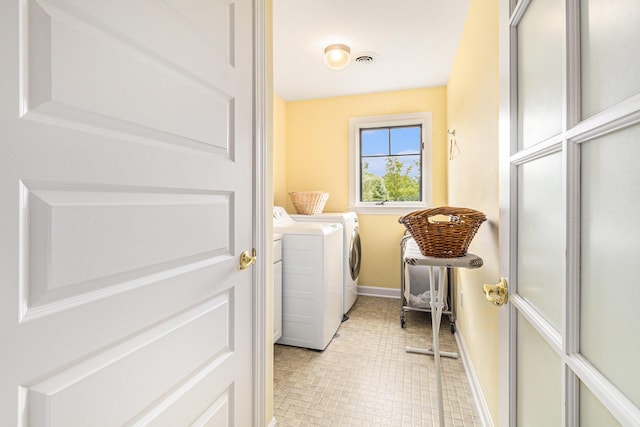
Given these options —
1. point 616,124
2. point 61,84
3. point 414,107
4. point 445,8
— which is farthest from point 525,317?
point 414,107

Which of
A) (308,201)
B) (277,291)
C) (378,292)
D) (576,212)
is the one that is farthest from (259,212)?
(378,292)

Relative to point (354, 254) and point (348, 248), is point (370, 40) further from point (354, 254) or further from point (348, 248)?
Result: point (354, 254)

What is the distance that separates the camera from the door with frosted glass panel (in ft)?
1.26

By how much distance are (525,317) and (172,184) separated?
3.06ft

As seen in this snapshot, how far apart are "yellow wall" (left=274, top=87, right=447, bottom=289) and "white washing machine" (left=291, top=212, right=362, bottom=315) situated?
13.8 inches

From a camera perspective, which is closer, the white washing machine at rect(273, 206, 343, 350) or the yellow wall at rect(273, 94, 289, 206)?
the white washing machine at rect(273, 206, 343, 350)

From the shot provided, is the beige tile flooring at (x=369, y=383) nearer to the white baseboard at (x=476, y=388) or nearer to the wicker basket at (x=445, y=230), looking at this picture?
the white baseboard at (x=476, y=388)

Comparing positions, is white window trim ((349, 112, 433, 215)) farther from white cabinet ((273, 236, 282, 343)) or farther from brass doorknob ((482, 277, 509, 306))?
brass doorknob ((482, 277, 509, 306))

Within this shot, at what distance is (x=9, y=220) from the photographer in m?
Result: 0.48

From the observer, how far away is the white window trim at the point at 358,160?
3.39 meters

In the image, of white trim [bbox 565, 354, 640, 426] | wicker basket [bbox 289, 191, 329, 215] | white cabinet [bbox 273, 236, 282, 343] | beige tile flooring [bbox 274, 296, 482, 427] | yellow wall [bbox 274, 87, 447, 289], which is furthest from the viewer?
yellow wall [bbox 274, 87, 447, 289]

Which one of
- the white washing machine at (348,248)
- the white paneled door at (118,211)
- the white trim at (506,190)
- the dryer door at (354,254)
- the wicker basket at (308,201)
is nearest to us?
the white paneled door at (118,211)

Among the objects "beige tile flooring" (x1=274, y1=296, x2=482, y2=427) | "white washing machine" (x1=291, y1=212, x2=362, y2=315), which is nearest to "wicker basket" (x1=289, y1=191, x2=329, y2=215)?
"white washing machine" (x1=291, y1=212, x2=362, y2=315)

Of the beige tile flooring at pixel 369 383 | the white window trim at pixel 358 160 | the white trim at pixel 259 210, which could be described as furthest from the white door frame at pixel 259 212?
the white window trim at pixel 358 160
